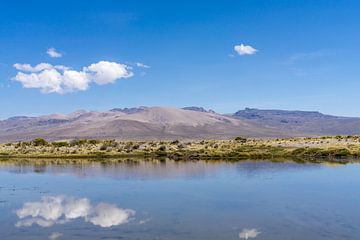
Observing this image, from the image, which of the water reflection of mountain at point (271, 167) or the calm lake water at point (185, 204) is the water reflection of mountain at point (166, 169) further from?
the calm lake water at point (185, 204)

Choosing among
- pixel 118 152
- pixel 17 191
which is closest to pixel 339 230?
pixel 17 191

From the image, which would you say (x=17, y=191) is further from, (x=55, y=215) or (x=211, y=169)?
(x=211, y=169)

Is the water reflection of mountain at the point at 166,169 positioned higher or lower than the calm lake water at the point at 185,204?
higher

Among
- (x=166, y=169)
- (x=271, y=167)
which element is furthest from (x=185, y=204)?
(x=271, y=167)

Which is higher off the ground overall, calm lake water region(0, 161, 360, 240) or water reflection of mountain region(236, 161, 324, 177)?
water reflection of mountain region(236, 161, 324, 177)

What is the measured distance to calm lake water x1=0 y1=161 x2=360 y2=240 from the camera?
18.2 meters

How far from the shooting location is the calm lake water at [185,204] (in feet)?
59.8

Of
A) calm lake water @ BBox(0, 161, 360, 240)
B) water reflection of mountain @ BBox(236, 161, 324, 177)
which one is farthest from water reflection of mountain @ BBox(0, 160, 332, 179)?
calm lake water @ BBox(0, 161, 360, 240)

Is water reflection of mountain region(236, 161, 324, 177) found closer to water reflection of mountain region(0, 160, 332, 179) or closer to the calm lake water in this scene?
water reflection of mountain region(0, 160, 332, 179)

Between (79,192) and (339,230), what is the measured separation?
1609cm

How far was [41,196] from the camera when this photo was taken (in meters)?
27.3

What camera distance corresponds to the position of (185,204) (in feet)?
77.7

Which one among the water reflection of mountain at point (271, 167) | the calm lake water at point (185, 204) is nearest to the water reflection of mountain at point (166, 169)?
the water reflection of mountain at point (271, 167)

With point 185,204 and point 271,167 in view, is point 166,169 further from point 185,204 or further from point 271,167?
point 185,204
